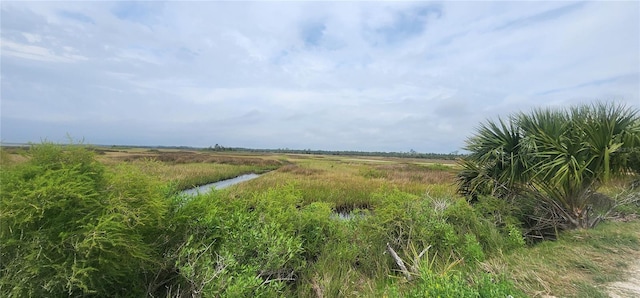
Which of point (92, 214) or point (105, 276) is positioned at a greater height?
point (92, 214)

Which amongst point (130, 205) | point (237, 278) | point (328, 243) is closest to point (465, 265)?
point (328, 243)

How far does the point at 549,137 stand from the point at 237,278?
7.49 m

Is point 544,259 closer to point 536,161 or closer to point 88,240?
point 536,161

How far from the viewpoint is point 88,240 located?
114 inches

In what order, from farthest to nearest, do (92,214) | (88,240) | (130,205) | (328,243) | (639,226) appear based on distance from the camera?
(639,226)
(328,243)
(130,205)
(92,214)
(88,240)

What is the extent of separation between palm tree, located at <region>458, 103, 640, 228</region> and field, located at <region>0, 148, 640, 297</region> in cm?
94

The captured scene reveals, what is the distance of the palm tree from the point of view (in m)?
6.66

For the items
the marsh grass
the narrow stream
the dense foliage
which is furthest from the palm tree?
the narrow stream

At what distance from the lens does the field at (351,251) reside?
3700mm

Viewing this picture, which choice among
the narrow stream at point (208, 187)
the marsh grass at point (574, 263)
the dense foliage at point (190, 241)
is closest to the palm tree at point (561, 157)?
the marsh grass at point (574, 263)

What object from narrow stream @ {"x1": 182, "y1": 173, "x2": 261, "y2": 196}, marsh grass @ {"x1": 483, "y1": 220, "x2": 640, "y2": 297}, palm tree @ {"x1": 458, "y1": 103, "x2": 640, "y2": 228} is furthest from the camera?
palm tree @ {"x1": 458, "y1": 103, "x2": 640, "y2": 228}

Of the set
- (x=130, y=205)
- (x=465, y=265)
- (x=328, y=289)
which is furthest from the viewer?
(x=465, y=265)

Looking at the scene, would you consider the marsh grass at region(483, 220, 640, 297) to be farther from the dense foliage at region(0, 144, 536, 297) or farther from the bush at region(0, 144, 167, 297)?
the bush at region(0, 144, 167, 297)

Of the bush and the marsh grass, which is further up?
the bush
